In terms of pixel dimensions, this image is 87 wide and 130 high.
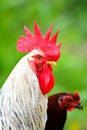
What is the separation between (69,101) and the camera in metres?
6.47

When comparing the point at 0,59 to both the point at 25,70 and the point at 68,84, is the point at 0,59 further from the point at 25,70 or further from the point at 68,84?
the point at 25,70

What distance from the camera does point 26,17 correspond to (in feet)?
26.3

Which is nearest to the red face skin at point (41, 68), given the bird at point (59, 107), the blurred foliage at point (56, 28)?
the bird at point (59, 107)

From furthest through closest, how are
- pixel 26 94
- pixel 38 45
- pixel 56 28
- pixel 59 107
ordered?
pixel 56 28, pixel 59 107, pixel 38 45, pixel 26 94

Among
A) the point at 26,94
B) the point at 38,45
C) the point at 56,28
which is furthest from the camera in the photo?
the point at 56,28

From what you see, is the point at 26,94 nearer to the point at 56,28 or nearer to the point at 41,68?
the point at 41,68

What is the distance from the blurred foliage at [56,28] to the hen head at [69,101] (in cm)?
62

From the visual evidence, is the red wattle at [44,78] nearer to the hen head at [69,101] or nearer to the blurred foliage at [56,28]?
the hen head at [69,101]

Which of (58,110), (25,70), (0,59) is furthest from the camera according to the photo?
(0,59)

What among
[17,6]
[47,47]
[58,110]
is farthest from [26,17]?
[47,47]

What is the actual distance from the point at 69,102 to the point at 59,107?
10 cm

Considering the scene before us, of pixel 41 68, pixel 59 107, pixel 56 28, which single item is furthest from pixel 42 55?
pixel 56 28

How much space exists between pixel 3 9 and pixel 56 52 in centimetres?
267

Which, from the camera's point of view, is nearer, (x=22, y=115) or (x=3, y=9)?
(x=22, y=115)
